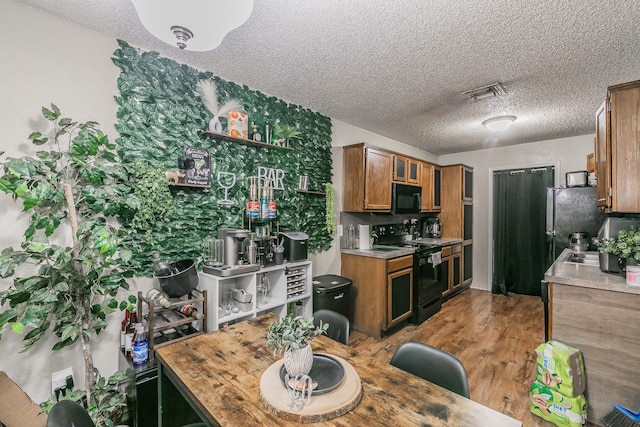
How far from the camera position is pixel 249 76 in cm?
250

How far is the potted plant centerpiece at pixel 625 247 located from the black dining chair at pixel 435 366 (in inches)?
61.2

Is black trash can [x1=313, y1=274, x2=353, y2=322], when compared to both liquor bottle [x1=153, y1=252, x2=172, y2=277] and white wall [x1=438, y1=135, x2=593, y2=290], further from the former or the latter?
white wall [x1=438, y1=135, x2=593, y2=290]

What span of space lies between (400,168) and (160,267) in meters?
3.14

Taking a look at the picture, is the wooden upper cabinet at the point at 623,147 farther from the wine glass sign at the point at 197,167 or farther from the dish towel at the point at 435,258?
the wine glass sign at the point at 197,167

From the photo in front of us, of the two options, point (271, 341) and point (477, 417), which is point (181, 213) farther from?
point (477, 417)

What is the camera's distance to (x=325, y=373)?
1205 millimetres

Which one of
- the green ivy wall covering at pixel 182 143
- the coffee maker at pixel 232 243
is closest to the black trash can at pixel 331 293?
the green ivy wall covering at pixel 182 143

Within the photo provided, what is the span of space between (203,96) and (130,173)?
0.85 meters

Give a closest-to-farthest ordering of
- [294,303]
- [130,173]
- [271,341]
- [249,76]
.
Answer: [271,341] < [130,173] < [249,76] < [294,303]

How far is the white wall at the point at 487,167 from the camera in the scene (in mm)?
4629

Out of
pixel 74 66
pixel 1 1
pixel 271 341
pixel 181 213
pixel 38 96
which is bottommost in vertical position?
pixel 271 341

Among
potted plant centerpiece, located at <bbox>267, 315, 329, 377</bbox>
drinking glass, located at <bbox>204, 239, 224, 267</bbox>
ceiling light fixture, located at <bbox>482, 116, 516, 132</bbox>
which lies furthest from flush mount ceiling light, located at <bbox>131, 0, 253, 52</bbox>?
ceiling light fixture, located at <bbox>482, 116, 516, 132</bbox>

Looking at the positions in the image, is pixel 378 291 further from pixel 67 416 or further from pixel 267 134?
pixel 67 416

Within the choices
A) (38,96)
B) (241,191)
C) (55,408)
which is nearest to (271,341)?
(55,408)
